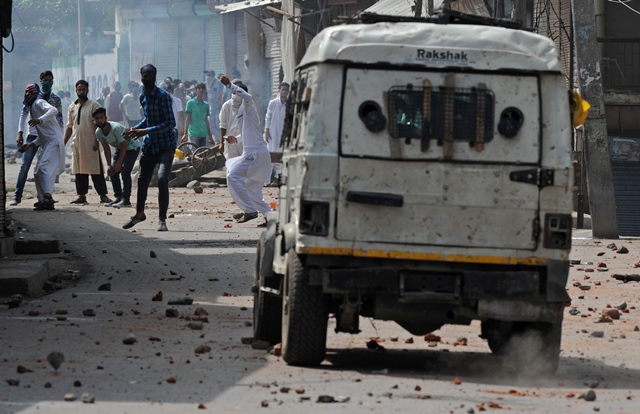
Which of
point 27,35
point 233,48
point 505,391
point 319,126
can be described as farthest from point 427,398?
point 27,35

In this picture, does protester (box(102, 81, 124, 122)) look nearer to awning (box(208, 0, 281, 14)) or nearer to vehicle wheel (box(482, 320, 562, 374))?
awning (box(208, 0, 281, 14))

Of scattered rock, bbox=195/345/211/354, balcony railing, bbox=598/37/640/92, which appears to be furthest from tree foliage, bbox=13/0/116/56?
scattered rock, bbox=195/345/211/354

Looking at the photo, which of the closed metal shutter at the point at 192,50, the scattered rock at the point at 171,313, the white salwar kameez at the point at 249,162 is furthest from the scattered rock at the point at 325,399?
the closed metal shutter at the point at 192,50

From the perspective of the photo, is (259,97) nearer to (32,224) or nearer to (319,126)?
(32,224)

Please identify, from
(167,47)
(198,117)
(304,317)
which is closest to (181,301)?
(304,317)

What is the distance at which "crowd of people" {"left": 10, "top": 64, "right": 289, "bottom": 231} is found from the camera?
1614cm

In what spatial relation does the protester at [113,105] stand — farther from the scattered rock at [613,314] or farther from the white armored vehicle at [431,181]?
the white armored vehicle at [431,181]

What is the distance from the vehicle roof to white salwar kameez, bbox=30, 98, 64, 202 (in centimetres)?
1241

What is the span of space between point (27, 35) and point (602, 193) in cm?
5903

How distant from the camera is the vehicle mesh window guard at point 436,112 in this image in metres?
7.56

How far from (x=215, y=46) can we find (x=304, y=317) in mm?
41621

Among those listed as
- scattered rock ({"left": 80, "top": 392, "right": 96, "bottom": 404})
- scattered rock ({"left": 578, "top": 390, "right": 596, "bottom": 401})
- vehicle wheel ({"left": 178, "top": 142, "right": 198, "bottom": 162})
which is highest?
vehicle wheel ({"left": 178, "top": 142, "right": 198, "bottom": 162})

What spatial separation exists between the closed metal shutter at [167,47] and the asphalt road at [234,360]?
3837cm

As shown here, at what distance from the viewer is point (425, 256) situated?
24.7 feet
